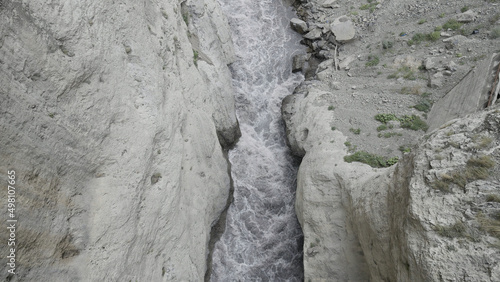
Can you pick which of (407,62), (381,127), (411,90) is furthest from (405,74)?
(381,127)

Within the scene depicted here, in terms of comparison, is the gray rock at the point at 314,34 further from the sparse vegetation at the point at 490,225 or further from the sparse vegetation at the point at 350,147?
the sparse vegetation at the point at 490,225

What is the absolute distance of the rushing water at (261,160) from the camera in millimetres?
13703

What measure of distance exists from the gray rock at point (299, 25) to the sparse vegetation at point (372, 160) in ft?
42.2

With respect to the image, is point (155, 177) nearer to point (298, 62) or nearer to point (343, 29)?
point (298, 62)

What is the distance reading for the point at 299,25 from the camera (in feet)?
70.4

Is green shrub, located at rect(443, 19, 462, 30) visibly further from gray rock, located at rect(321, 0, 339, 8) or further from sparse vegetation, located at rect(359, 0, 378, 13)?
gray rock, located at rect(321, 0, 339, 8)

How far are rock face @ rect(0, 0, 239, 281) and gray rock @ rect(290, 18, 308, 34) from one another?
39.4 feet

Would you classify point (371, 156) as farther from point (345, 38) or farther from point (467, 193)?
point (345, 38)

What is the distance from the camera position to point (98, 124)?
25.2 ft

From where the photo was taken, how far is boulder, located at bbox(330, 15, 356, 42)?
19344 mm

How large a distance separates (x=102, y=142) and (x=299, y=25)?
18.1 m

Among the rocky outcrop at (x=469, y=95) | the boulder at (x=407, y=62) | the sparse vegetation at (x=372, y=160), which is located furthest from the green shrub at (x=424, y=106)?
the sparse vegetation at (x=372, y=160)

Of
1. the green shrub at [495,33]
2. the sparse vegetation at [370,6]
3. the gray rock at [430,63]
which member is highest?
the sparse vegetation at [370,6]

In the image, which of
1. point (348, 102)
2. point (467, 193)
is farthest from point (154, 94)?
point (348, 102)
